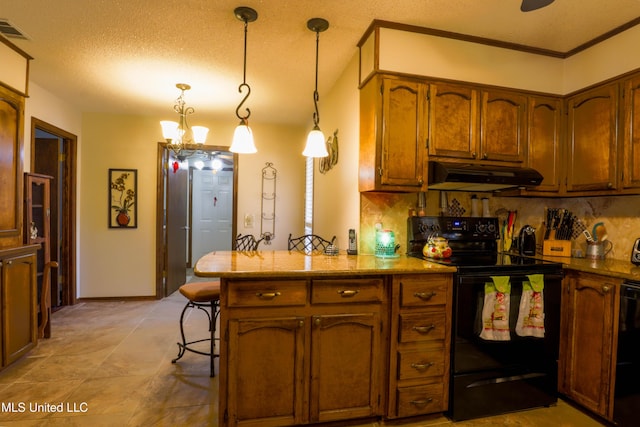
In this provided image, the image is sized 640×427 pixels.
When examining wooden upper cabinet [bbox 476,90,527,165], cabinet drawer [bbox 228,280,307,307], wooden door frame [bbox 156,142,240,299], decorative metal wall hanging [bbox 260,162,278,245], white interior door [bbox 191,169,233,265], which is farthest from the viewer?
white interior door [bbox 191,169,233,265]

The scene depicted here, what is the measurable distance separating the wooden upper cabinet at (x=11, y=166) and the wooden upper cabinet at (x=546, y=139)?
401cm

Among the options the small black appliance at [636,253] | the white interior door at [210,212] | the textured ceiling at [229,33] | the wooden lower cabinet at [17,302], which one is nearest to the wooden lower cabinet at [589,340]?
the small black appliance at [636,253]

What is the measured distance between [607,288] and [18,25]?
4.19 metres

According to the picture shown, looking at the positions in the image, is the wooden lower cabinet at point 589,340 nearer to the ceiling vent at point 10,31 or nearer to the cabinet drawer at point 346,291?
the cabinet drawer at point 346,291

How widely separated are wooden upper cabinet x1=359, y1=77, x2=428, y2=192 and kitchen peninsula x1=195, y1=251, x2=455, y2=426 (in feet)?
1.94

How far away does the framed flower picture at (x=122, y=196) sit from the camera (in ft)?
14.3

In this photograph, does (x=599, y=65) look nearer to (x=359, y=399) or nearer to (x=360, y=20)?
(x=360, y=20)

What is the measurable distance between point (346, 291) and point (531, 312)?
1.23m

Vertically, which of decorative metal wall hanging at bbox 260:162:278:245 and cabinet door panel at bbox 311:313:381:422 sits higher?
decorative metal wall hanging at bbox 260:162:278:245

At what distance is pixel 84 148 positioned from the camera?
428 centimetres

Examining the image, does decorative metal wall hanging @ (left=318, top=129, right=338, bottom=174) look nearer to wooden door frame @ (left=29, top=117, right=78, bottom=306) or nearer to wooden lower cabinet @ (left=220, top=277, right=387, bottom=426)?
wooden lower cabinet @ (left=220, top=277, right=387, bottom=426)

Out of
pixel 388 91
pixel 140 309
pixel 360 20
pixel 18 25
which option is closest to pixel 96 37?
pixel 18 25
